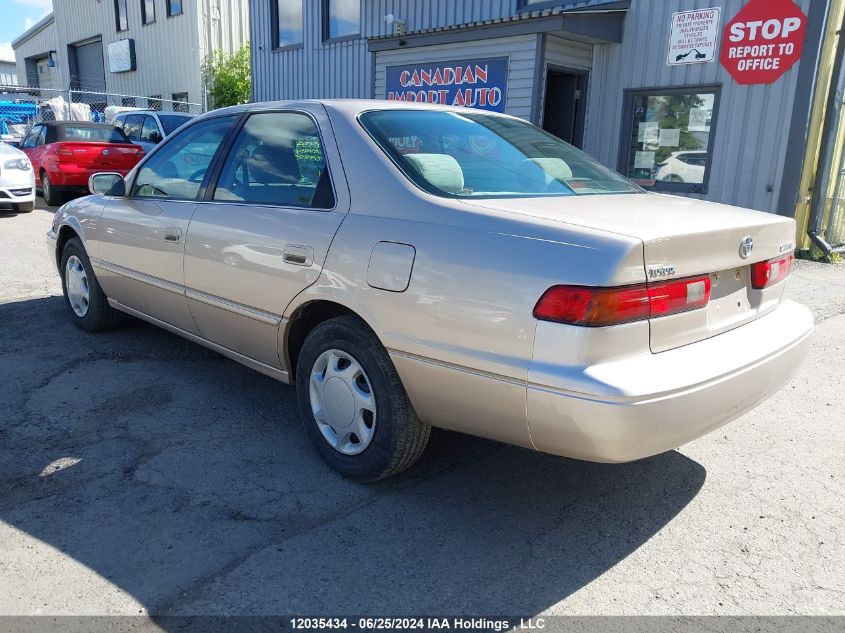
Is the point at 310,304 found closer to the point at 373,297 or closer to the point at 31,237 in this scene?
the point at 373,297

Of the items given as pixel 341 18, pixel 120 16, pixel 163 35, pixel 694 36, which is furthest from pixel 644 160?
pixel 120 16

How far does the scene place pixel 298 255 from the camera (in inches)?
119

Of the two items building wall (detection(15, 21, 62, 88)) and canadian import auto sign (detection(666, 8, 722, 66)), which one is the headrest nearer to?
canadian import auto sign (detection(666, 8, 722, 66))

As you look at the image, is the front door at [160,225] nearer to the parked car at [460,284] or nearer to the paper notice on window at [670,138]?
the parked car at [460,284]

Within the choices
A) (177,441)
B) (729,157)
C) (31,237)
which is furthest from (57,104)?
(177,441)

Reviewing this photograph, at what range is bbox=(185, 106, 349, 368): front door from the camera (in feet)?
9.96

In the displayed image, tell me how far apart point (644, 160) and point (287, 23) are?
943 centimetres

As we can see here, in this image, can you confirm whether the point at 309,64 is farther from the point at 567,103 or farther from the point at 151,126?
the point at 567,103

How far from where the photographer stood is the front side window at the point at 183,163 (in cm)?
384

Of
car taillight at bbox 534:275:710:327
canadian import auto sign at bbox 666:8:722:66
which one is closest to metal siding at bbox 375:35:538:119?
canadian import auto sign at bbox 666:8:722:66

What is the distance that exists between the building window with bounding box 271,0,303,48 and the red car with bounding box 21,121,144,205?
4860 millimetres

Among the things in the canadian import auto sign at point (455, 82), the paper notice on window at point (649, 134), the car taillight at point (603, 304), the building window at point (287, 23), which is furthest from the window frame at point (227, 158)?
the building window at point (287, 23)

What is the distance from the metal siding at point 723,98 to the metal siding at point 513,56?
124 cm

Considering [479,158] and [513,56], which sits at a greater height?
[513,56]
